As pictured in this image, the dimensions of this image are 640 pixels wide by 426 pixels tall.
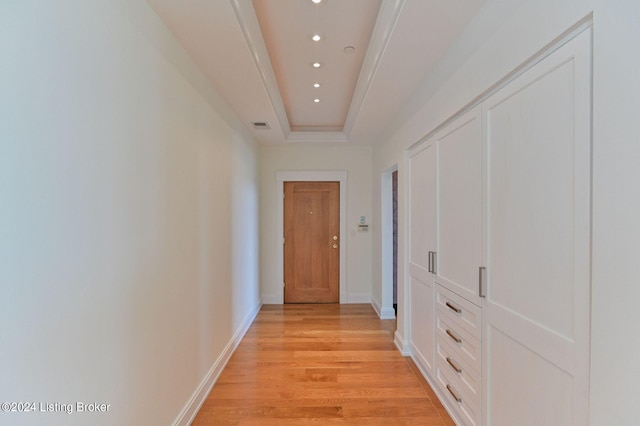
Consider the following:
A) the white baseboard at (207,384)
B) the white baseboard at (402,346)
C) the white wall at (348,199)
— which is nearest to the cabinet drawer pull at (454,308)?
the white baseboard at (402,346)

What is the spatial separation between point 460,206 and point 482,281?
50 cm

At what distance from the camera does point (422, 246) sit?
2.51 metres

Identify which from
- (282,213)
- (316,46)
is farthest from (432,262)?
(282,213)

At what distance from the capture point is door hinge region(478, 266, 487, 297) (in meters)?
1.58

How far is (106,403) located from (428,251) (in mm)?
2219

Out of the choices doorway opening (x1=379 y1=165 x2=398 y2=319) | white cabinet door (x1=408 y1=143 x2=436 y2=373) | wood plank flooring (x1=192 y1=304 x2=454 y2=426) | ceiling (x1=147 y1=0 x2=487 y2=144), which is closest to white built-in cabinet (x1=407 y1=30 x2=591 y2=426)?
white cabinet door (x1=408 y1=143 x2=436 y2=373)

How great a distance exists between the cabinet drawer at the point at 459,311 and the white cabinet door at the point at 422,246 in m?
0.17

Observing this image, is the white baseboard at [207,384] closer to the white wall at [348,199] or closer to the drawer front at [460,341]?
the white wall at [348,199]

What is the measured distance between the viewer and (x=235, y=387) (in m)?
2.32

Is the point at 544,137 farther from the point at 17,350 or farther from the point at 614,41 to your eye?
the point at 17,350

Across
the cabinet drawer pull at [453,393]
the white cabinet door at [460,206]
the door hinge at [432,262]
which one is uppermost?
the white cabinet door at [460,206]

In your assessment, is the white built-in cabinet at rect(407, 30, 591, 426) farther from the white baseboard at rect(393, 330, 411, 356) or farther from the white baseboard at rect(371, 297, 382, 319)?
the white baseboard at rect(371, 297, 382, 319)

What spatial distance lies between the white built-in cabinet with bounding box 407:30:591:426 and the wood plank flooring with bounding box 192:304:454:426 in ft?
1.14

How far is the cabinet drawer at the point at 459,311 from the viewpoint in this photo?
5.49 feet
